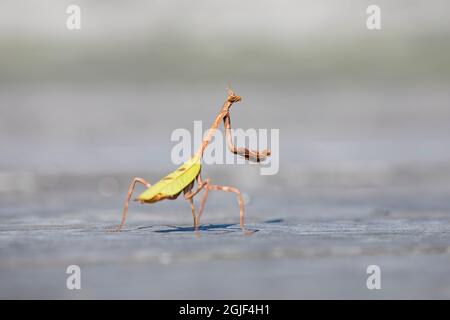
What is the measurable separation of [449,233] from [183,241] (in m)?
1.99

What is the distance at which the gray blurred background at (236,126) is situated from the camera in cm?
707

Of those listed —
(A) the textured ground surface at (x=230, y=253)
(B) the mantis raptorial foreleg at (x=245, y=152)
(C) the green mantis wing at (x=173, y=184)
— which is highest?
(B) the mantis raptorial foreleg at (x=245, y=152)

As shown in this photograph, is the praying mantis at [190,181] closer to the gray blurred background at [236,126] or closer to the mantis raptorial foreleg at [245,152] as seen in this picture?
the mantis raptorial foreleg at [245,152]

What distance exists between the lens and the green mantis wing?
7.73 metres

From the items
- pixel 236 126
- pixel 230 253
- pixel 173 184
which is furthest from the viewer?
pixel 236 126

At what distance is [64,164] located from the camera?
53.8 ft

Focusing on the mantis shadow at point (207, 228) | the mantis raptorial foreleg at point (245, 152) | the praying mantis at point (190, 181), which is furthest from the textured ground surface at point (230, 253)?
the mantis raptorial foreleg at point (245, 152)

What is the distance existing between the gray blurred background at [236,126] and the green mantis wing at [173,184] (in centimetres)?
36

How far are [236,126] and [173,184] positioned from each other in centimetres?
1725

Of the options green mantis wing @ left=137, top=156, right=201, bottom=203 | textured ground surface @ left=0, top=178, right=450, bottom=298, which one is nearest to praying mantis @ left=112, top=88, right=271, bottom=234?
green mantis wing @ left=137, top=156, right=201, bottom=203

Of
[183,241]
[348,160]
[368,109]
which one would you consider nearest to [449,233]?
[183,241]

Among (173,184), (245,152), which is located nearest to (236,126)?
(245,152)

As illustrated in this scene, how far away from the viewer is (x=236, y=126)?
25.1 meters

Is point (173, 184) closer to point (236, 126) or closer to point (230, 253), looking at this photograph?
point (230, 253)
